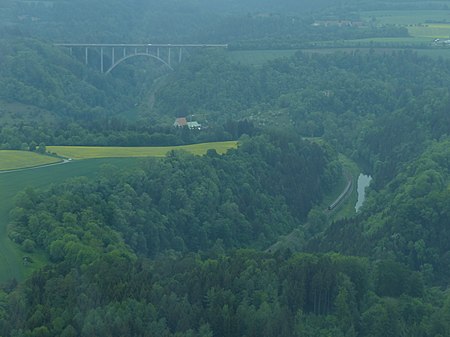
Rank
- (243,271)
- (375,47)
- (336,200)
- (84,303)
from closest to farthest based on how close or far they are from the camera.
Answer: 1. (84,303)
2. (243,271)
3. (336,200)
4. (375,47)

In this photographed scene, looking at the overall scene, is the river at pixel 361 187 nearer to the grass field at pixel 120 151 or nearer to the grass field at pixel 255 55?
the grass field at pixel 120 151

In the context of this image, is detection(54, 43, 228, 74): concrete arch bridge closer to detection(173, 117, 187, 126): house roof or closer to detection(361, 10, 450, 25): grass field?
detection(173, 117, 187, 126): house roof

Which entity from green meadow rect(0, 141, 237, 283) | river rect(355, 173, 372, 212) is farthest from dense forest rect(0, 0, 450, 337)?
river rect(355, 173, 372, 212)

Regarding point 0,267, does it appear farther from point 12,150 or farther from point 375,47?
point 375,47

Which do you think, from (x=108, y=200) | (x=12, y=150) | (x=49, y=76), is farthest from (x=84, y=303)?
(x=49, y=76)

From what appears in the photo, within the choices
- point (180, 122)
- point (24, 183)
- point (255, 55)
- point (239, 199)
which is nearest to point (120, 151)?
point (239, 199)
